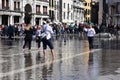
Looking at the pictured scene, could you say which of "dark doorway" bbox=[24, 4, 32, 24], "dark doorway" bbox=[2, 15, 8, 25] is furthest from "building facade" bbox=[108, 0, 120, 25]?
"dark doorway" bbox=[24, 4, 32, 24]

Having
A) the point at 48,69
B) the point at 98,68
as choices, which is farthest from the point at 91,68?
the point at 48,69

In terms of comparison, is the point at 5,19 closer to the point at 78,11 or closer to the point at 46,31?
the point at 78,11

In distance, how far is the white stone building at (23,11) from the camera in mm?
85756

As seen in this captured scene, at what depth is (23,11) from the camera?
92.4 m

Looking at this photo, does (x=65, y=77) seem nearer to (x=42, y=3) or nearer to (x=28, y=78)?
(x=28, y=78)

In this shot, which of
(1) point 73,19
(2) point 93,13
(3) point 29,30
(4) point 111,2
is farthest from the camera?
(2) point 93,13

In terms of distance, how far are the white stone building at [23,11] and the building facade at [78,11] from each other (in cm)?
2804

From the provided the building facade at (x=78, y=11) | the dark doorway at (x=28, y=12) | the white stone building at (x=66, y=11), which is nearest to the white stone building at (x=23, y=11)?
the dark doorway at (x=28, y=12)

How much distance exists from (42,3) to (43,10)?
1.90m

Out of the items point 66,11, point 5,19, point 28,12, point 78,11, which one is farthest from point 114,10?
point 78,11

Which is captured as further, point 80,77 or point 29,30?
point 29,30

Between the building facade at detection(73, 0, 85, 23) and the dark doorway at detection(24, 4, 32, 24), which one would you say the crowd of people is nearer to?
the dark doorway at detection(24, 4, 32, 24)

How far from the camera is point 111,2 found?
74.7 meters

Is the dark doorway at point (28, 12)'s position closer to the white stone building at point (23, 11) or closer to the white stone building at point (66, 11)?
the white stone building at point (23, 11)
